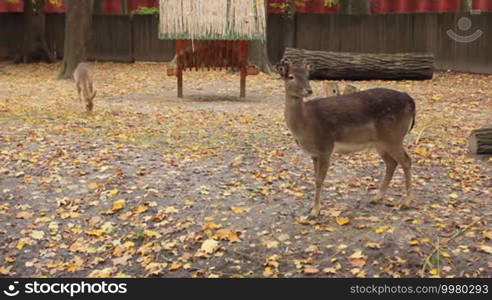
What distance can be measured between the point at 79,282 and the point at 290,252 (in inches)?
80.4

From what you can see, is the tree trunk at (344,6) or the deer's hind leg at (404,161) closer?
the deer's hind leg at (404,161)

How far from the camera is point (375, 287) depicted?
559cm

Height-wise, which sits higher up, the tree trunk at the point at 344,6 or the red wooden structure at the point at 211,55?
the tree trunk at the point at 344,6

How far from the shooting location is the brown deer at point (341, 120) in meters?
6.79

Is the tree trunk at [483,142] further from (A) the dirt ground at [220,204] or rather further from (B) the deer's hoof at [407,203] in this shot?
(B) the deer's hoof at [407,203]

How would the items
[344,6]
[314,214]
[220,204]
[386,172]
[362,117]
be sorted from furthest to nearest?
[344,6]
[220,204]
[386,172]
[314,214]
[362,117]

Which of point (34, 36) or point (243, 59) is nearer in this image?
point (243, 59)

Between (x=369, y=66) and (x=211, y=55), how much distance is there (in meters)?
5.74

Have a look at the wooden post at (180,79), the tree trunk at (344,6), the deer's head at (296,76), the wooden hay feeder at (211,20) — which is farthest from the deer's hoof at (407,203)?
the tree trunk at (344,6)

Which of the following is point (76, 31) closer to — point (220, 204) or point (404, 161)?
point (220, 204)

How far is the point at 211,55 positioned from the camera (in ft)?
56.8

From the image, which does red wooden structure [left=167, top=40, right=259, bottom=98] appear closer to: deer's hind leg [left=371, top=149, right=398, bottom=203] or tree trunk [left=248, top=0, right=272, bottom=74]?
tree trunk [left=248, top=0, right=272, bottom=74]

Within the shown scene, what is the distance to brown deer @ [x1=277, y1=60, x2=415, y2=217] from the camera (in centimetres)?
679

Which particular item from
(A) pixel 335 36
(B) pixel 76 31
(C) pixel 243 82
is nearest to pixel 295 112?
(C) pixel 243 82
